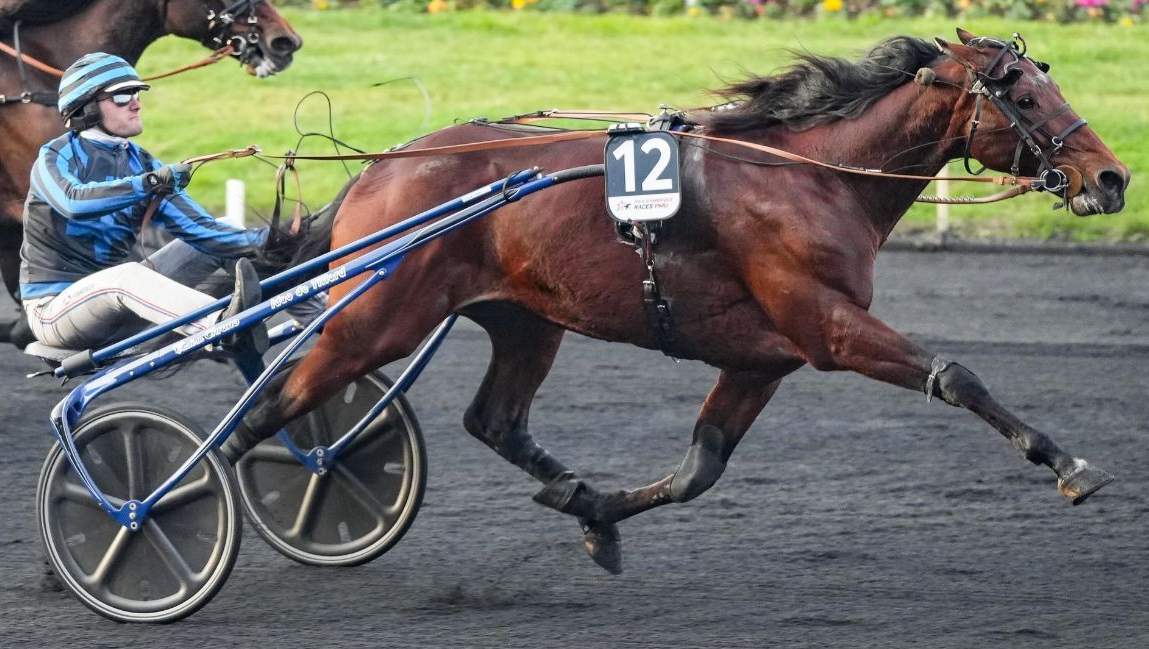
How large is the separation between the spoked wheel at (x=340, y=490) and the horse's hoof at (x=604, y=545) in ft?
1.72

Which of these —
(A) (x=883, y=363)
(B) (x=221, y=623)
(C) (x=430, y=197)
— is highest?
(C) (x=430, y=197)

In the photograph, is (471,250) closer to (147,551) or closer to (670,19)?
(147,551)

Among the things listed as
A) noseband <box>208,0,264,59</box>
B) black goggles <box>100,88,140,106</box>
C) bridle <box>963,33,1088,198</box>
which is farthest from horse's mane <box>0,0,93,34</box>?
bridle <box>963,33,1088,198</box>

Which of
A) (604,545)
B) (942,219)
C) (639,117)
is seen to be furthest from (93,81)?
(942,219)

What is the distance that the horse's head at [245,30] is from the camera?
276 inches

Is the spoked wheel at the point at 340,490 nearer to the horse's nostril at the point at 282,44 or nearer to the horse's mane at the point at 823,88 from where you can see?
the horse's mane at the point at 823,88

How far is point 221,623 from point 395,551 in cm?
79

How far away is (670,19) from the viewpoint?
15289mm

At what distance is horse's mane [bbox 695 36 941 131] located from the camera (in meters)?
4.78

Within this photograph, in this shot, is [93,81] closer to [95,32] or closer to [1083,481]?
[95,32]

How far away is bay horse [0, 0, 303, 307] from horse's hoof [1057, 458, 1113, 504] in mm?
3923

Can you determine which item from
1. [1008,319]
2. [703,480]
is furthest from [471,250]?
[1008,319]

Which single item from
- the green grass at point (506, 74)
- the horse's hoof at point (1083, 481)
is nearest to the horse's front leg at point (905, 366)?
the horse's hoof at point (1083, 481)

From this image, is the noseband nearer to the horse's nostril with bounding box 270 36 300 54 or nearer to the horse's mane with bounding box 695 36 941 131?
the horse's nostril with bounding box 270 36 300 54
